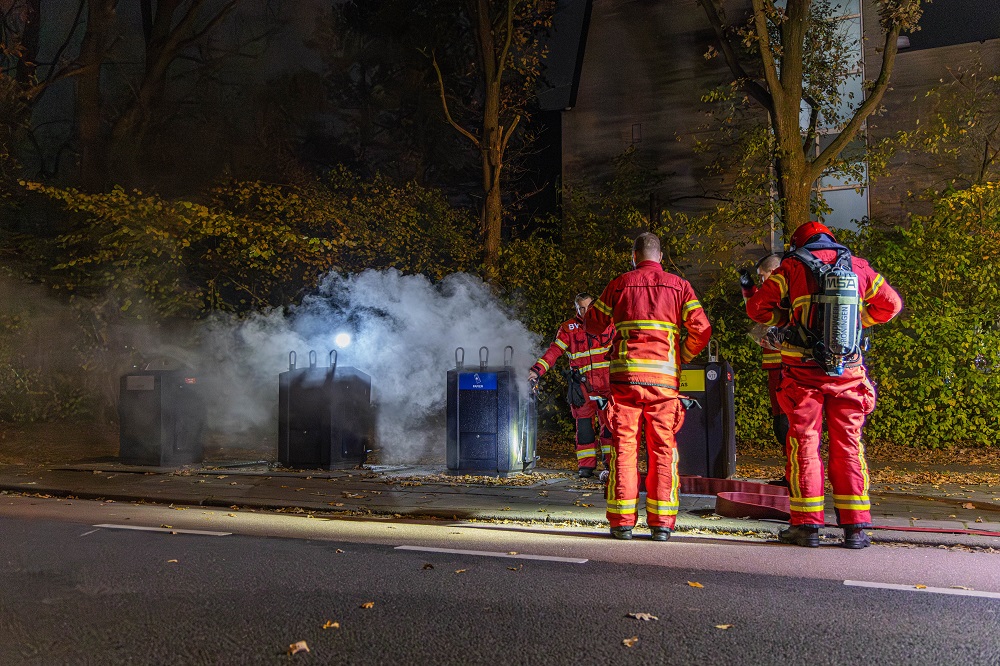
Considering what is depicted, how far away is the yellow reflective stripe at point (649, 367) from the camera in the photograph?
6.44 meters

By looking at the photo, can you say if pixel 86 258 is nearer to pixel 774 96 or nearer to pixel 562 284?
pixel 562 284

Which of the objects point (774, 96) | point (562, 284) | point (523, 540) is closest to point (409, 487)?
point (523, 540)

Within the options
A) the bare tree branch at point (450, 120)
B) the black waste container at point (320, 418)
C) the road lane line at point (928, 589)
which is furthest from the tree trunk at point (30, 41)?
the road lane line at point (928, 589)

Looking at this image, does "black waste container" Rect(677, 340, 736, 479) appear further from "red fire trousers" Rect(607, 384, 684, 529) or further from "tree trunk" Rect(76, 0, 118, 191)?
"tree trunk" Rect(76, 0, 118, 191)

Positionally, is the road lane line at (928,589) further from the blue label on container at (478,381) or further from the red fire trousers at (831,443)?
the blue label on container at (478,381)

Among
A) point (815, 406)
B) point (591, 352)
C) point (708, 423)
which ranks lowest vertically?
point (708, 423)

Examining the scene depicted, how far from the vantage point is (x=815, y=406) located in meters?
6.17

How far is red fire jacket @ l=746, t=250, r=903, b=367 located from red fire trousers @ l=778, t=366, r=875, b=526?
24 cm

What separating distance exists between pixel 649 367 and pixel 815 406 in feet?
3.88

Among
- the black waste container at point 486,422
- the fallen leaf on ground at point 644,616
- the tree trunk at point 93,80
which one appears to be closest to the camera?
the fallen leaf on ground at point 644,616

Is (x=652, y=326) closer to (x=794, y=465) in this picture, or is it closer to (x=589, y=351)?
(x=794, y=465)

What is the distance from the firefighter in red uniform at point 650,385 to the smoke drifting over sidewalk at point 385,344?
720 centimetres

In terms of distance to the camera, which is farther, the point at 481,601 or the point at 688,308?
the point at 688,308

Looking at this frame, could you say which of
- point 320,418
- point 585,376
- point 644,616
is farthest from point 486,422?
point 644,616
